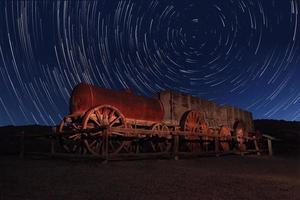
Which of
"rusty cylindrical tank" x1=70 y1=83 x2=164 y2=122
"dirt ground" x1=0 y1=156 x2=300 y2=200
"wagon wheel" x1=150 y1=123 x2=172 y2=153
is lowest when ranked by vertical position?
"dirt ground" x1=0 y1=156 x2=300 y2=200

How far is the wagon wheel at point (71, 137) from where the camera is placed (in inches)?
444

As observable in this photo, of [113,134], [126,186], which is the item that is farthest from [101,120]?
[126,186]

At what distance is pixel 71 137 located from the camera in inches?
457

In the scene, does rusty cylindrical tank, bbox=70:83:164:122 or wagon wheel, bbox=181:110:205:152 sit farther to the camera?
wagon wheel, bbox=181:110:205:152

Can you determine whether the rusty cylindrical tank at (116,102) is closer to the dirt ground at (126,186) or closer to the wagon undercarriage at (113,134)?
the wagon undercarriage at (113,134)

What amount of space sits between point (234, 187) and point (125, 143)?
7450mm

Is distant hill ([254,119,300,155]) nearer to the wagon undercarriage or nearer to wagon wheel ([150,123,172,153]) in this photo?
wagon wheel ([150,123,172,153])

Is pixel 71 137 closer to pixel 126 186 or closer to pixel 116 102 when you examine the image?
pixel 116 102

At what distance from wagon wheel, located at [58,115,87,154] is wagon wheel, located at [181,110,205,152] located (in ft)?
19.6

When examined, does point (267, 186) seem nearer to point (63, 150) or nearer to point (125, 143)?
point (125, 143)

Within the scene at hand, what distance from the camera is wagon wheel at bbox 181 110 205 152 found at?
15.9 m

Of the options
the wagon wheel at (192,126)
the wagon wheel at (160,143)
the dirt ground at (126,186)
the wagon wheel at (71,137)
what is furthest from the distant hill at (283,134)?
the dirt ground at (126,186)

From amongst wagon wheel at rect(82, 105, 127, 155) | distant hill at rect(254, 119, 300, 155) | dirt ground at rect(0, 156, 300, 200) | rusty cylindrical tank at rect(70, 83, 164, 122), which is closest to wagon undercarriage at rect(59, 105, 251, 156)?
wagon wheel at rect(82, 105, 127, 155)

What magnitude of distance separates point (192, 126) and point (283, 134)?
102 ft
